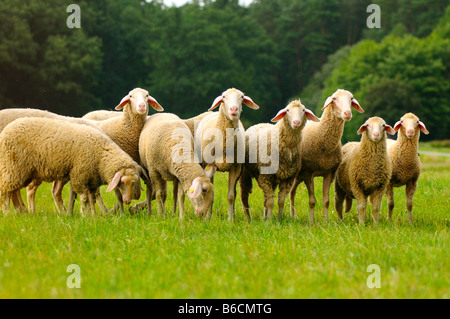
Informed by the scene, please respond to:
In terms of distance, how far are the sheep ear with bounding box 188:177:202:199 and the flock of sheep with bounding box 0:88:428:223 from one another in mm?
17

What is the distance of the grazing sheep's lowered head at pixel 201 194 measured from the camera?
7.48 metres

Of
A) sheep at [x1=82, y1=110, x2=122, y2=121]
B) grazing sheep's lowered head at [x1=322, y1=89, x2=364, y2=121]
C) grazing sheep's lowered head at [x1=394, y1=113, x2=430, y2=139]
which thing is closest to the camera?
grazing sheep's lowered head at [x1=322, y1=89, x2=364, y2=121]

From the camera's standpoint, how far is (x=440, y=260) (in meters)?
5.59

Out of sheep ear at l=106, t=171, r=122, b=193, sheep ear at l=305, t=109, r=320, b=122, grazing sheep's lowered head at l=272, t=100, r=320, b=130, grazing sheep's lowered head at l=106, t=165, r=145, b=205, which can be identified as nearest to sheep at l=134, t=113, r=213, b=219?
grazing sheep's lowered head at l=106, t=165, r=145, b=205

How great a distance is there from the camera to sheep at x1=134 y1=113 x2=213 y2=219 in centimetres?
773

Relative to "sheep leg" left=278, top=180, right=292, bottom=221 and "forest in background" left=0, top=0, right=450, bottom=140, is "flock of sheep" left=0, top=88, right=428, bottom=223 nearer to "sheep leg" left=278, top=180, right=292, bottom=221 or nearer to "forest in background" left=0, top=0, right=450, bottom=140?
"sheep leg" left=278, top=180, right=292, bottom=221

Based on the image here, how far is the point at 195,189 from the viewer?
7449 millimetres

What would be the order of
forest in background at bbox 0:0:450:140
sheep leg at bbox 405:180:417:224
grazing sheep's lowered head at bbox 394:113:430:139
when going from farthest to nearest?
1. forest in background at bbox 0:0:450:140
2. sheep leg at bbox 405:180:417:224
3. grazing sheep's lowered head at bbox 394:113:430:139

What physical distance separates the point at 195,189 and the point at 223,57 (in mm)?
42879

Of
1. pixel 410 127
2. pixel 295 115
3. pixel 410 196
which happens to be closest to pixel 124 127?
pixel 295 115

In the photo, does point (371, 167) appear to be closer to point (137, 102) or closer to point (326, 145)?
point (326, 145)

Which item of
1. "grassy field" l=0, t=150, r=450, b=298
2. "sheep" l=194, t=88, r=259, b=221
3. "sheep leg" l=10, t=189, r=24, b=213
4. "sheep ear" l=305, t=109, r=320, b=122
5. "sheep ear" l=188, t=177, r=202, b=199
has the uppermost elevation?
"sheep ear" l=305, t=109, r=320, b=122
